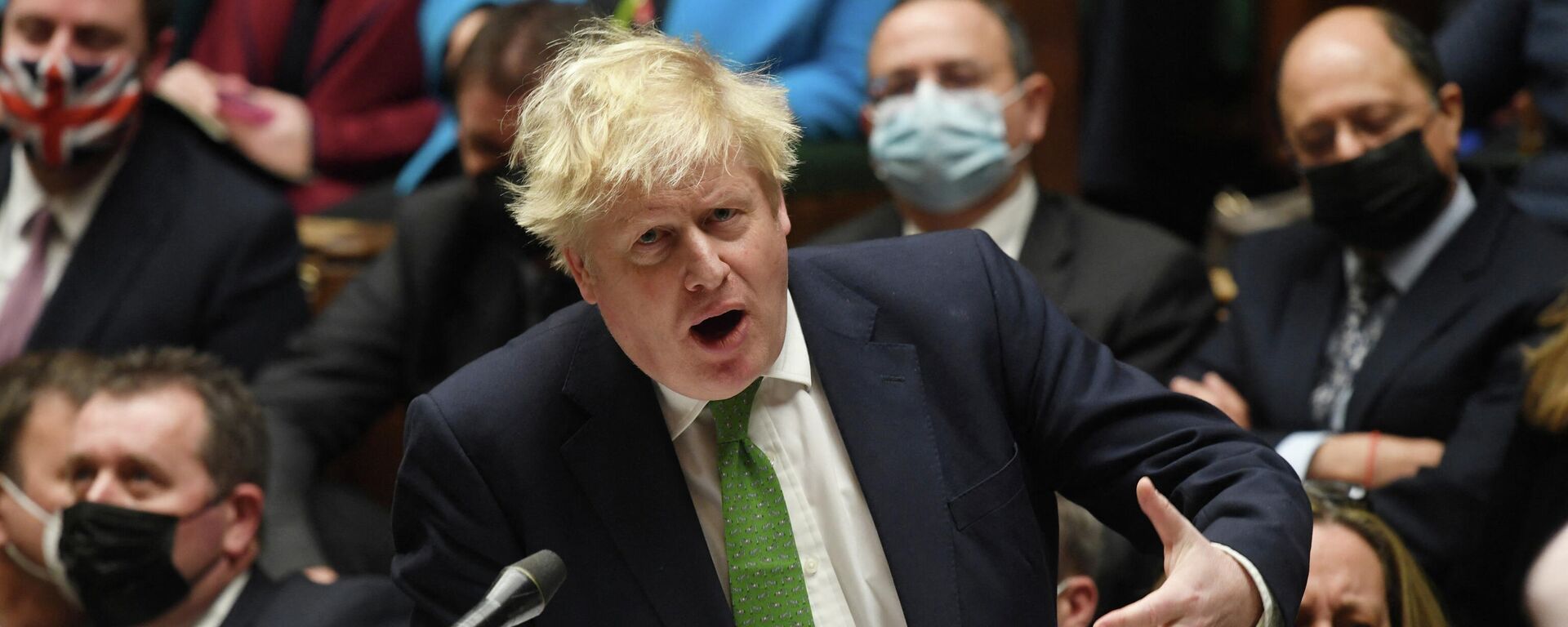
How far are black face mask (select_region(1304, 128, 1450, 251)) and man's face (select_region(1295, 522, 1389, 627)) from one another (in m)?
0.72

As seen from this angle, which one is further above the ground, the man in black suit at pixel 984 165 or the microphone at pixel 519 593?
the microphone at pixel 519 593

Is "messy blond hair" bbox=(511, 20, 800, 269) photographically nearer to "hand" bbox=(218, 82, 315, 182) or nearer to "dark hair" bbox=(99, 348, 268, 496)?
"dark hair" bbox=(99, 348, 268, 496)

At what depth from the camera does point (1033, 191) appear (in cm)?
303

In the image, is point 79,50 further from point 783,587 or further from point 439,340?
point 783,587

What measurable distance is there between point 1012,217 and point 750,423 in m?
1.42

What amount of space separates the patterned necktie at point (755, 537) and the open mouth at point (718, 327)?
10cm

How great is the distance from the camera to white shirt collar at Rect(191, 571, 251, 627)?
2451 mm

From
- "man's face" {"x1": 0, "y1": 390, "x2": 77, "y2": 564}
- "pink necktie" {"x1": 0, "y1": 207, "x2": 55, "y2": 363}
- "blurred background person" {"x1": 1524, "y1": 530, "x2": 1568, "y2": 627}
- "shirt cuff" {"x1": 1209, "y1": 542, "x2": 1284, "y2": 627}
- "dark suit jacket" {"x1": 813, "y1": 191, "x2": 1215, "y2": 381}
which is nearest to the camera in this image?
"shirt cuff" {"x1": 1209, "y1": 542, "x2": 1284, "y2": 627}

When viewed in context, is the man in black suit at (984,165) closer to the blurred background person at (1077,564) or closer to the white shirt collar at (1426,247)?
the white shirt collar at (1426,247)

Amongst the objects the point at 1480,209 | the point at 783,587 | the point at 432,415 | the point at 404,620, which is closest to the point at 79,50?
the point at 404,620

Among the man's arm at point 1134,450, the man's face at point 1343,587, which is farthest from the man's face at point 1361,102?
the man's arm at point 1134,450

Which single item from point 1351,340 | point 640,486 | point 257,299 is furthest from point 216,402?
point 1351,340

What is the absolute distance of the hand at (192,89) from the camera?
3619 mm

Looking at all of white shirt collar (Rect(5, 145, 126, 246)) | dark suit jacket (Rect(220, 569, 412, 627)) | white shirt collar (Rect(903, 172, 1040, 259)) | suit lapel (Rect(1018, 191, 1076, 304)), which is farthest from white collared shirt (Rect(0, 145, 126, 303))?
suit lapel (Rect(1018, 191, 1076, 304))
